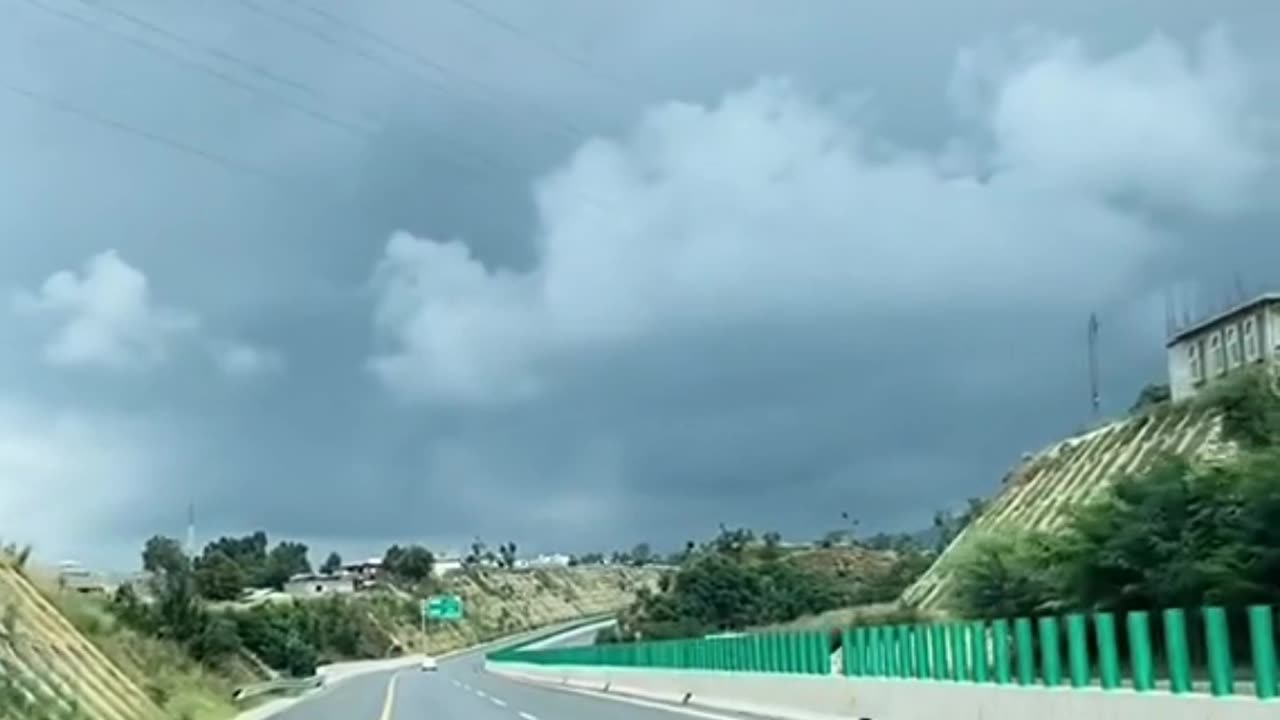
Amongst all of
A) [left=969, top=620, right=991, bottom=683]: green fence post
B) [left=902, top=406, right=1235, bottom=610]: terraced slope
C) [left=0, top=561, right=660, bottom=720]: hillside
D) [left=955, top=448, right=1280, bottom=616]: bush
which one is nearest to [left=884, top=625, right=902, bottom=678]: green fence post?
Answer: [left=969, top=620, right=991, bottom=683]: green fence post

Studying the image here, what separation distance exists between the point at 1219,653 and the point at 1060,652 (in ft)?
18.6

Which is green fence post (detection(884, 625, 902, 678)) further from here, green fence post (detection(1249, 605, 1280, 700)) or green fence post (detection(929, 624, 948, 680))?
green fence post (detection(1249, 605, 1280, 700))

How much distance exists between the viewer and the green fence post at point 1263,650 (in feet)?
62.9

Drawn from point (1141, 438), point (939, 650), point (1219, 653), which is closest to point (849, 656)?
point (939, 650)

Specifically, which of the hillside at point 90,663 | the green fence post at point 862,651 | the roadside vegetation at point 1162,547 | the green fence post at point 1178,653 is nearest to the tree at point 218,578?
the hillside at point 90,663

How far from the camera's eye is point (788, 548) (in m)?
171

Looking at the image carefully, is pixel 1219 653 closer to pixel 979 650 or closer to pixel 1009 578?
pixel 979 650

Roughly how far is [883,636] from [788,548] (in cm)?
13514

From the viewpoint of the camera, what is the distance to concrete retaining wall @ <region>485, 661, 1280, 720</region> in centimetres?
2070

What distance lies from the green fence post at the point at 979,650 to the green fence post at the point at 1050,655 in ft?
9.46

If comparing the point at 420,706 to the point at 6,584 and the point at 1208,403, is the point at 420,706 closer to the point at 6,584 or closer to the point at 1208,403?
the point at 6,584

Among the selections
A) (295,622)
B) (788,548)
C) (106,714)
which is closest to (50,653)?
(106,714)

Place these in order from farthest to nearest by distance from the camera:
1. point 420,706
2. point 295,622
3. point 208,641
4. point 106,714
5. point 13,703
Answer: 1. point 295,622
2. point 208,641
3. point 420,706
4. point 106,714
5. point 13,703

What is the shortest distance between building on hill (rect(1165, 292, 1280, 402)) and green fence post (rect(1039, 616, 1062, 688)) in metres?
70.3
